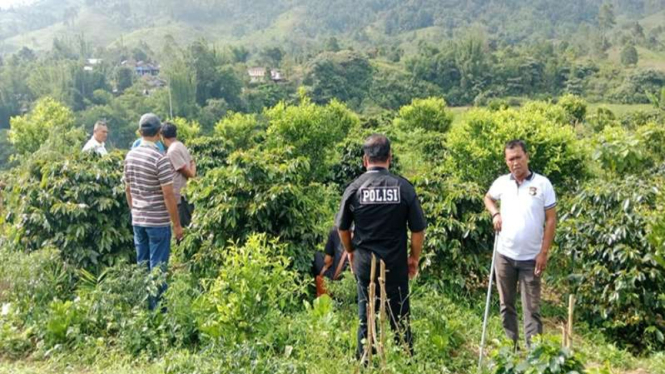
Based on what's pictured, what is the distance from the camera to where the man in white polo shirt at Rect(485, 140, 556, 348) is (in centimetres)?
390

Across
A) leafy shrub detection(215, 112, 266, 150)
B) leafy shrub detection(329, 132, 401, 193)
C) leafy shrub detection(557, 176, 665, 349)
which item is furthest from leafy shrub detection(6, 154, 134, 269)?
leafy shrub detection(215, 112, 266, 150)

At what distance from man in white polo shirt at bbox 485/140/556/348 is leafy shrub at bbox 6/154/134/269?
3508mm

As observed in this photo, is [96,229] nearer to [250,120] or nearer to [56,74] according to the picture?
[250,120]

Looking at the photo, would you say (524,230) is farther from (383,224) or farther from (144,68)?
(144,68)

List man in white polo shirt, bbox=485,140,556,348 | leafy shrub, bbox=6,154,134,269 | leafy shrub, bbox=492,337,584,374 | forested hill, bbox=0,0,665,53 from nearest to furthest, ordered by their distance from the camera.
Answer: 1. leafy shrub, bbox=492,337,584,374
2. man in white polo shirt, bbox=485,140,556,348
3. leafy shrub, bbox=6,154,134,269
4. forested hill, bbox=0,0,665,53

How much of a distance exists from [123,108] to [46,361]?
55.8 m

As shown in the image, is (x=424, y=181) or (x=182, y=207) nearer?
(x=424, y=181)

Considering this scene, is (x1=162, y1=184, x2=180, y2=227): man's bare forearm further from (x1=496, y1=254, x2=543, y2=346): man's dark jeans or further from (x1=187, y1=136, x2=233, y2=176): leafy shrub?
(x1=187, y1=136, x2=233, y2=176): leafy shrub

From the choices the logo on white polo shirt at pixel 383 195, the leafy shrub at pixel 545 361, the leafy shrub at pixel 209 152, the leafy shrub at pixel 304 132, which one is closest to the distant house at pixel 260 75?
the leafy shrub at pixel 304 132

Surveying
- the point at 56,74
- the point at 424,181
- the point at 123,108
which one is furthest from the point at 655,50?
the point at 424,181

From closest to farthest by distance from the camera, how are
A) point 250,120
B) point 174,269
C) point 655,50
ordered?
point 174,269, point 250,120, point 655,50

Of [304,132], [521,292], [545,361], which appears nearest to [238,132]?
[304,132]

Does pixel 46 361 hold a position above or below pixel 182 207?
below

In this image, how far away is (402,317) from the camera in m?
3.70
